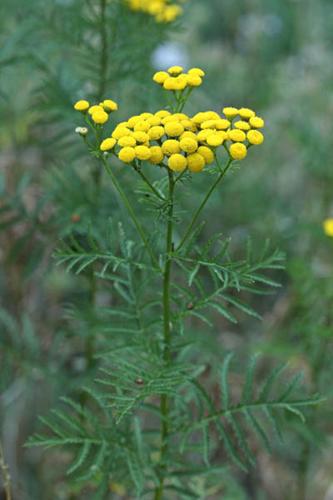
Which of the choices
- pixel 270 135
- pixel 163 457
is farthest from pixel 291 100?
pixel 163 457

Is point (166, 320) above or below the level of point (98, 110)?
below

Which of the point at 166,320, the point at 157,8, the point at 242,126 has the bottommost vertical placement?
the point at 166,320

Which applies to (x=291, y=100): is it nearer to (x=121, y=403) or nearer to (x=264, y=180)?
(x=264, y=180)

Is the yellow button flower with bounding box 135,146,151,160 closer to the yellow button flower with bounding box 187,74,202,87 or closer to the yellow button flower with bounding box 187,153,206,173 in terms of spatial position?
the yellow button flower with bounding box 187,153,206,173

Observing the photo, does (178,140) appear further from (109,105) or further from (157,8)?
(157,8)

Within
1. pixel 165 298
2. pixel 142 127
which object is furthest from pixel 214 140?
pixel 165 298

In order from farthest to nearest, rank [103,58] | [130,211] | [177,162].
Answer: [103,58] < [130,211] < [177,162]

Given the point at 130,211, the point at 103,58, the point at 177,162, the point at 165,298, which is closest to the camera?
the point at 177,162
